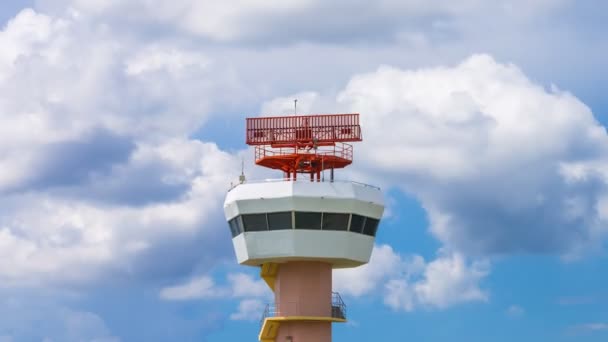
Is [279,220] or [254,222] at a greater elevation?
[254,222]

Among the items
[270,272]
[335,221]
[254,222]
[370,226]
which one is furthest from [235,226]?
[370,226]

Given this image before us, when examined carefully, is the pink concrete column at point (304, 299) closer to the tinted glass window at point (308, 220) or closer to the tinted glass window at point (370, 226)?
the tinted glass window at point (308, 220)

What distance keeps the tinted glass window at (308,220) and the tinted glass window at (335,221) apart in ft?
1.76

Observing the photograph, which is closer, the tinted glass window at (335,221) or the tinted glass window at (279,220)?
the tinted glass window at (279,220)

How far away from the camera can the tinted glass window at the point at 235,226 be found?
125438 mm

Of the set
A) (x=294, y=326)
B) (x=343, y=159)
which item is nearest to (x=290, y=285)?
(x=294, y=326)

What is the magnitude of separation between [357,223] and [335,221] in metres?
2.00

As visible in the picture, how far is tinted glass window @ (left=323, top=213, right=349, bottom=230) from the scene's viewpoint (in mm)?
123312

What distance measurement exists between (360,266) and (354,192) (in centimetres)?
659

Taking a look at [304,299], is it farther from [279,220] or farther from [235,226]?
[235,226]

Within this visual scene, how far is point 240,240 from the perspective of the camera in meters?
126

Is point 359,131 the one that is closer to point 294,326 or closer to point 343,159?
point 343,159

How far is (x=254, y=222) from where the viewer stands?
124062 millimetres

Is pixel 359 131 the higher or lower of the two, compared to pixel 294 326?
higher
